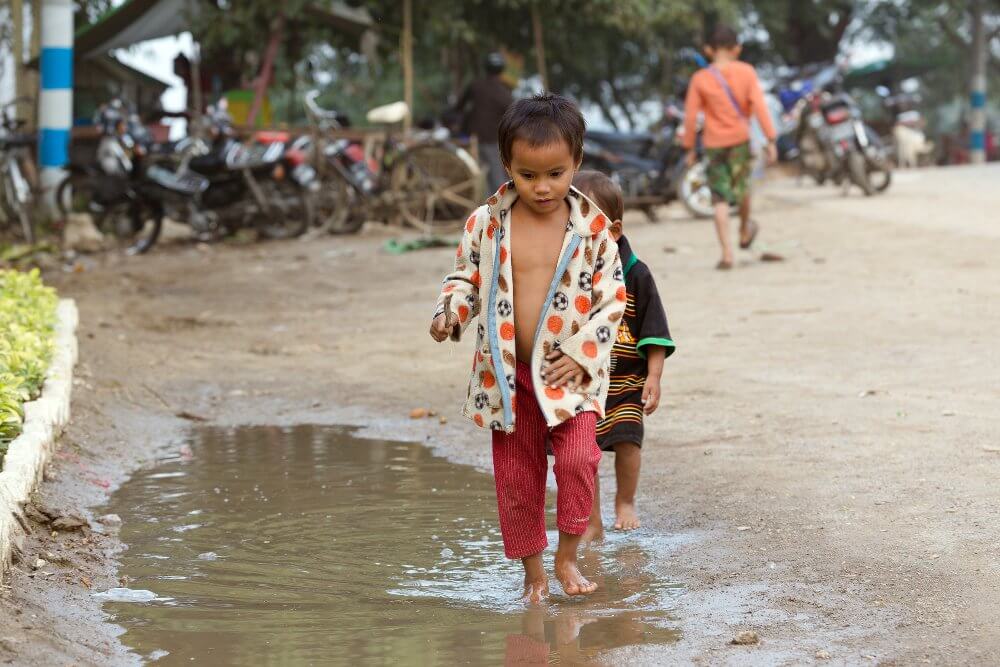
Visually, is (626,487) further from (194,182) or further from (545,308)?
(194,182)

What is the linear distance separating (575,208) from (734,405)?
2.57 m

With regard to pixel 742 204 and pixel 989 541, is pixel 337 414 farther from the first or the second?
pixel 742 204

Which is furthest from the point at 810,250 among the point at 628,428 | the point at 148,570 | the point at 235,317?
the point at 148,570

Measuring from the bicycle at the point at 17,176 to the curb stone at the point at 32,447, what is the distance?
8.10 meters

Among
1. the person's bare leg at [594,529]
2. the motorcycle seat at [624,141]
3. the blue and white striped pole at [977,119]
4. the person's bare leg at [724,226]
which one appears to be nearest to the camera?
the person's bare leg at [594,529]

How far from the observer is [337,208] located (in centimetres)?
1413

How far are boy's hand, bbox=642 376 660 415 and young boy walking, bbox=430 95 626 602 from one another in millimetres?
429

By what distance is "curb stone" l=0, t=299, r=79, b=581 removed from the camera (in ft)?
11.5

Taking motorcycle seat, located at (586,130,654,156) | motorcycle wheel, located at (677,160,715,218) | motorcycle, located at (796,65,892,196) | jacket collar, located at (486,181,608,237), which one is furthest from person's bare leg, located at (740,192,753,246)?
jacket collar, located at (486,181,608,237)

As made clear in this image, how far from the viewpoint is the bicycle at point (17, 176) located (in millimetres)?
14047

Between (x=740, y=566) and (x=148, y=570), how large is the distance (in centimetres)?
162

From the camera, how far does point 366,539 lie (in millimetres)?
4172

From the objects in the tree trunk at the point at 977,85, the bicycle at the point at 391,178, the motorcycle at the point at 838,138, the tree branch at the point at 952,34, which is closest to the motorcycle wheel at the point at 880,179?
the motorcycle at the point at 838,138

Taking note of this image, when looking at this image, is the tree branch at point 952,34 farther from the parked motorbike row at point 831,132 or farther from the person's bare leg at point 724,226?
the person's bare leg at point 724,226
